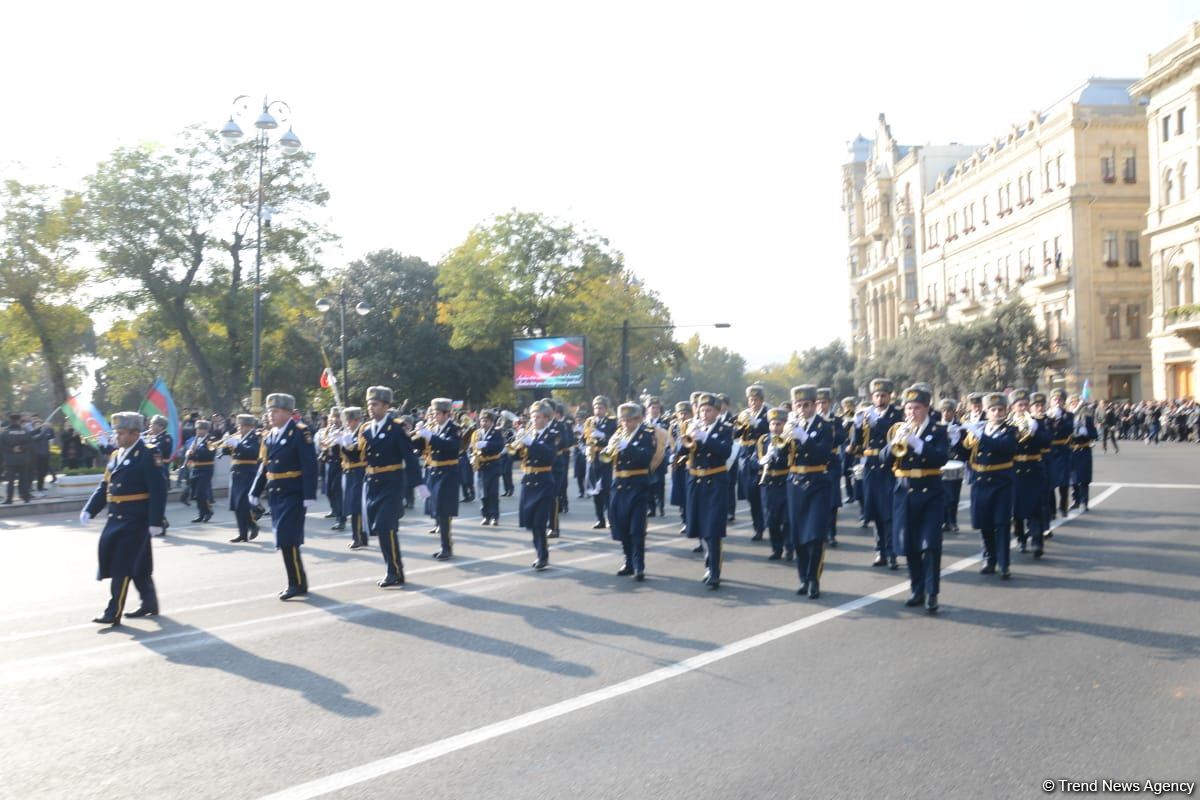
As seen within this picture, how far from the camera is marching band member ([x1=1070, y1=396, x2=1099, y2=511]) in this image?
1711 centimetres

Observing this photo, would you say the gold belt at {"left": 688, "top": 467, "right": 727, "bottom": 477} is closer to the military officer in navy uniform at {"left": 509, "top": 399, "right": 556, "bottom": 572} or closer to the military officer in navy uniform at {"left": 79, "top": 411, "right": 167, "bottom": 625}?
the military officer in navy uniform at {"left": 509, "top": 399, "right": 556, "bottom": 572}

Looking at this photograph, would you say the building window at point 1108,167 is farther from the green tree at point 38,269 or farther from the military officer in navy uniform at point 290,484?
the military officer in navy uniform at point 290,484

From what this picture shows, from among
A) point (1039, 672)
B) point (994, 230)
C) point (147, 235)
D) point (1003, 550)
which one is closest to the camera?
point (1039, 672)

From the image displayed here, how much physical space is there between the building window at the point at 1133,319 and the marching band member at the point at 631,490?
5785cm

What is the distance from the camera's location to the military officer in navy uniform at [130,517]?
9.38 metres

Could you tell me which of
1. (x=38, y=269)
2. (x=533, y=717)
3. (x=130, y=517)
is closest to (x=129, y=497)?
(x=130, y=517)

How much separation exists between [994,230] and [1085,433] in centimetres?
5757

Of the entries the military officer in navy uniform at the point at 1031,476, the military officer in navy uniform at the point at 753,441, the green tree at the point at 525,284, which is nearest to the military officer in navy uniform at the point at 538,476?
the military officer in navy uniform at the point at 753,441

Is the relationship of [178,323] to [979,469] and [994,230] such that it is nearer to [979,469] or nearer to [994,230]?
[979,469]

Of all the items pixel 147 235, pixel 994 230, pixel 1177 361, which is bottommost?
pixel 1177 361

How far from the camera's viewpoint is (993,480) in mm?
11211

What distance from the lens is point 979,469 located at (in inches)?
445

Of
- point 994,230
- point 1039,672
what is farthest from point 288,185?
point 994,230

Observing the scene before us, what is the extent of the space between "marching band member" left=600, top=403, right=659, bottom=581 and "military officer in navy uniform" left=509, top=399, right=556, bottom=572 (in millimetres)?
1113
